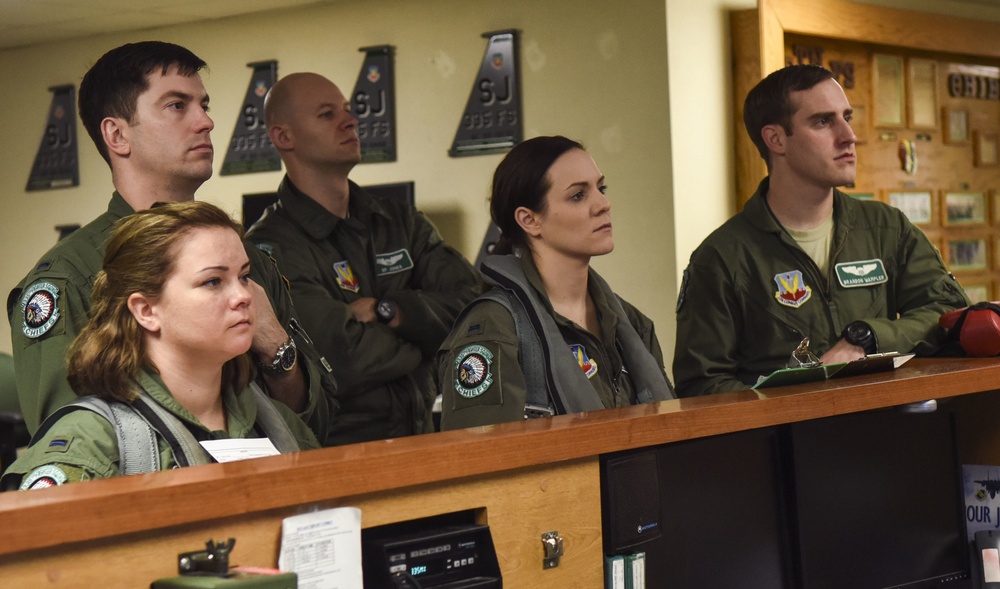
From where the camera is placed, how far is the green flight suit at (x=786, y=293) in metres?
3.39

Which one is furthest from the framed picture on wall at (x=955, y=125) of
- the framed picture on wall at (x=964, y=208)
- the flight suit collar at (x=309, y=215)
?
the flight suit collar at (x=309, y=215)

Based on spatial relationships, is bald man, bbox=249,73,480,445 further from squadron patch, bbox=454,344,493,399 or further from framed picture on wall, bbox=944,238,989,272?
framed picture on wall, bbox=944,238,989,272

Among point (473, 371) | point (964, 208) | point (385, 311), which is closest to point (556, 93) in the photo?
point (385, 311)

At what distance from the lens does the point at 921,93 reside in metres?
6.27

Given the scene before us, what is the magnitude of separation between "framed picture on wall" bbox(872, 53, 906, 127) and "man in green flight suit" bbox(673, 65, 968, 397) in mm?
2517

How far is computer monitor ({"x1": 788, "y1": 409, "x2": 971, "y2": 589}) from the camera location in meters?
2.48

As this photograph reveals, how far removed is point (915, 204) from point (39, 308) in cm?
482

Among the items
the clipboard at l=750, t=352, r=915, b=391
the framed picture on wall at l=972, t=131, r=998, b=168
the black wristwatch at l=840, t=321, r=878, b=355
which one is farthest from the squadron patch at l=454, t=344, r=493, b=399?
the framed picture on wall at l=972, t=131, r=998, b=168

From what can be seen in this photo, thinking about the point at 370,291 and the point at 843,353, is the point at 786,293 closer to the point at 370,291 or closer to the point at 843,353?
the point at 843,353

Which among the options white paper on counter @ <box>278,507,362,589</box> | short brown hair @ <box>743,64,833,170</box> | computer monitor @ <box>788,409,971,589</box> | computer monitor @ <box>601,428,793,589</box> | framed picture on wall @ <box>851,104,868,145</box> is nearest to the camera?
white paper on counter @ <box>278,507,362,589</box>

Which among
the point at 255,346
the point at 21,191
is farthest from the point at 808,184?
the point at 21,191

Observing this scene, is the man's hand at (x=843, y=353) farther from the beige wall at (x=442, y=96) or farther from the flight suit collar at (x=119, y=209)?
the beige wall at (x=442, y=96)

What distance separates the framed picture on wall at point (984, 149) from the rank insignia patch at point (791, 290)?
3.62 m

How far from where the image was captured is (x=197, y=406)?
2.21m
